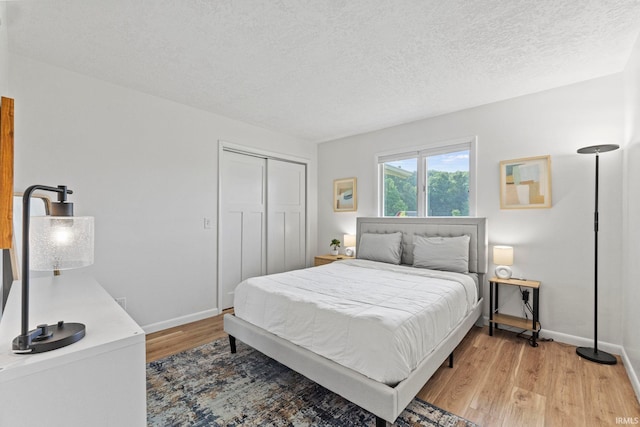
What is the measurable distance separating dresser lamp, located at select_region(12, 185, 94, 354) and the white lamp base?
3418 mm

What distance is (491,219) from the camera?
10.7 ft

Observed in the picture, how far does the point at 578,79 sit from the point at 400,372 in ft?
10.2

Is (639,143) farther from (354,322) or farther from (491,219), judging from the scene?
(354,322)

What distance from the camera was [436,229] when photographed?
11.6 feet

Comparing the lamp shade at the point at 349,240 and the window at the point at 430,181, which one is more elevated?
the window at the point at 430,181

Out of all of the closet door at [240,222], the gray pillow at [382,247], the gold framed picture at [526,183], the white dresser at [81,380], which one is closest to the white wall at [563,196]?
the gold framed picture at [526,183]

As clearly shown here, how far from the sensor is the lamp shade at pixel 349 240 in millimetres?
4410

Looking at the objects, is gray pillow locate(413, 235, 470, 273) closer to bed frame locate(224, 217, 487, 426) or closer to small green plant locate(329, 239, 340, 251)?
bed frame locate(224, 217, 487, 426)

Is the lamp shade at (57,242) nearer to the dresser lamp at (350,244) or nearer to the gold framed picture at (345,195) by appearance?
the dresser lamp at (350,244)

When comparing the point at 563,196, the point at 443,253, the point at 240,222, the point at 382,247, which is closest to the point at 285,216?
the point at 240,222

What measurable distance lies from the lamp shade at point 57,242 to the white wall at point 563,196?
357cm

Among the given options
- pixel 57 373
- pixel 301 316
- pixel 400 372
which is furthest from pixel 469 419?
pixel 57 373

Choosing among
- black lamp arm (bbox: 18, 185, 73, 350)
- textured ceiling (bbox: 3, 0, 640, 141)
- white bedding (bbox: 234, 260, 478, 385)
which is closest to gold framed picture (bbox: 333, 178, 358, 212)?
textured ceiling (bbox: 3, 0, 640, 141)

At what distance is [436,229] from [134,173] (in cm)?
343
